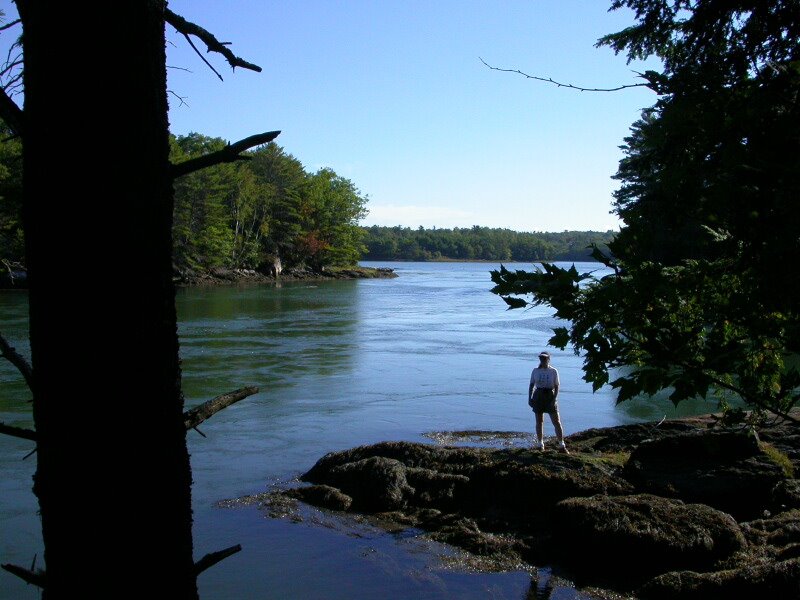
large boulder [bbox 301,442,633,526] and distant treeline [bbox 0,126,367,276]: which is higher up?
distant treeline [bbox 0,126,367,276]

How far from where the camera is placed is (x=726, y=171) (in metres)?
2.54

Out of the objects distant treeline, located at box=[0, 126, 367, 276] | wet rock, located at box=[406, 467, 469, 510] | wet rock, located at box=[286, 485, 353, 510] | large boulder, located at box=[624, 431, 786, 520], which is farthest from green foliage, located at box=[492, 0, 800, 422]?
distant treeline, located at box=[0, 126, 367, 276]

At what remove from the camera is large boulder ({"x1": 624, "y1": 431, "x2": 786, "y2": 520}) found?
29.7 feet

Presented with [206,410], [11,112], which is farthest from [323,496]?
[11,112]

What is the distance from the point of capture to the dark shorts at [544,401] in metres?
12.0

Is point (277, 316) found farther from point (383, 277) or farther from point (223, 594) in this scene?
point (383, 277)

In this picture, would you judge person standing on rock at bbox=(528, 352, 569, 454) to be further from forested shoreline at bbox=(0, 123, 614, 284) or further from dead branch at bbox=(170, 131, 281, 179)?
forested shoreline at bbox=(0, 123, 614, 284)

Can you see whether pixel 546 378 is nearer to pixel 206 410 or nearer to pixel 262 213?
pixel 206 410

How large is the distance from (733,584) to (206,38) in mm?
5674

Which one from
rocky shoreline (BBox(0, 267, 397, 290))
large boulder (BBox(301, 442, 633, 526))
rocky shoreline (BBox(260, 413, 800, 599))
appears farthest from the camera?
rocky shoreline (BBox(0, 267, 397, 290))

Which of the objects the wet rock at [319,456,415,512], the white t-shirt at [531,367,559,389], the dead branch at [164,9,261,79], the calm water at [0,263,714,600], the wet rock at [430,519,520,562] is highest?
the dead branch at [164,9,261,79]

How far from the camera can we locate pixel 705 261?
10.3 feet

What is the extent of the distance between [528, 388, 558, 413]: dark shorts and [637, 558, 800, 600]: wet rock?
487 cm

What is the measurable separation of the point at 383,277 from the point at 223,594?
90710 mm
